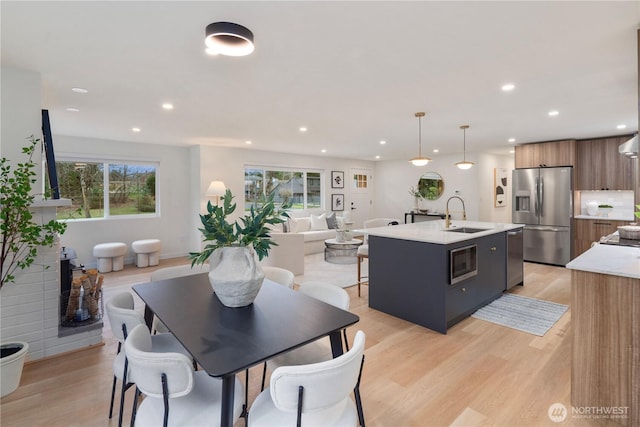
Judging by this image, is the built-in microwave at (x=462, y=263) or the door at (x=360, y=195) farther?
the door at (x=360, y=195)

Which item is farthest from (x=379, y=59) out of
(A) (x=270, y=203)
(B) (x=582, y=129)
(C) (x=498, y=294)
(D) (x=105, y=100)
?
(B) (x=582, y=129)

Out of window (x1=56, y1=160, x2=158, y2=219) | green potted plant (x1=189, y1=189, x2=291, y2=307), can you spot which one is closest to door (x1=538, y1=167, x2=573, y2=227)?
green potted plant (x1=189, y1=189, x2=291, y2=307)

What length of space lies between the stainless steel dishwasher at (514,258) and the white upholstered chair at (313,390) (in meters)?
3.83

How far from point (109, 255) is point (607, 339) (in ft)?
21.6

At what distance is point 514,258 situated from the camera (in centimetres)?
447

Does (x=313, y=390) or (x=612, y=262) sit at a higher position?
(x=612, y=262)

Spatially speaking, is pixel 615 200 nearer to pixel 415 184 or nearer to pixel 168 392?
pixel 415 184

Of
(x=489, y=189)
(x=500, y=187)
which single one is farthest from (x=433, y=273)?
(x=500, y=187)

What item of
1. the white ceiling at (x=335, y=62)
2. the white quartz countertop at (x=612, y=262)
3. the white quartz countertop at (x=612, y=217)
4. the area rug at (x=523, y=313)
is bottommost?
the area rug at (x=523, y=313)

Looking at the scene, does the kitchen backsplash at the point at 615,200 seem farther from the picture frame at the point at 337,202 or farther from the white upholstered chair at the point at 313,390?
the white upholstered chair at the point at 313,390

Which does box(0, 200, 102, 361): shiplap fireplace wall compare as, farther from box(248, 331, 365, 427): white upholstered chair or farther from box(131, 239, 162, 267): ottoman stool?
box(131, 239, 162, 267): ottoman stool

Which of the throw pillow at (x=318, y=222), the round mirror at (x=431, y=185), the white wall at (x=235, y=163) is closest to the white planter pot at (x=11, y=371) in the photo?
the white wall at (x=235, y=163)

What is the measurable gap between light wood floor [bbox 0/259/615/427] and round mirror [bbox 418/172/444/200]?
5.76 m

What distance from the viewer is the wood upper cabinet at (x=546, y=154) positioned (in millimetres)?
5930
